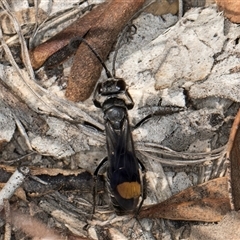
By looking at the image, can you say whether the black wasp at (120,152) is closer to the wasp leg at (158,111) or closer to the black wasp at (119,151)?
the black wasp at (119,151)

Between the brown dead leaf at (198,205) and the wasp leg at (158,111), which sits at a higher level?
the wasp leg at (158,111)

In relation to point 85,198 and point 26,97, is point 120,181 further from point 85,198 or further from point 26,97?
point 26,97

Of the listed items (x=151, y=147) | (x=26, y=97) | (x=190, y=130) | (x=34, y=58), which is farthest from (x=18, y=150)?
(x=190, y=130)

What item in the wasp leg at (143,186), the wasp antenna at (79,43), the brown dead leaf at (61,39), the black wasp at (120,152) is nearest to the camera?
the black wasp at (120,152)

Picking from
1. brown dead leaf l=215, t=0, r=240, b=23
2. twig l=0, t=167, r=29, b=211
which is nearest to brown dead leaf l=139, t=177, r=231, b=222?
twig l=0, t=167, r=29, b=211

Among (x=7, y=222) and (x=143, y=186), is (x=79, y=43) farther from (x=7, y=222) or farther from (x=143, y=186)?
(x=7, y=222)

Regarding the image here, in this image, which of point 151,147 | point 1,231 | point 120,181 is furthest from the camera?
point 151,147

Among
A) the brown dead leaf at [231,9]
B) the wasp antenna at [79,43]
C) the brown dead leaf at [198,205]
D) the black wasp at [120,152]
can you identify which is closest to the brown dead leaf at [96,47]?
the wasp antenna at [79,43]

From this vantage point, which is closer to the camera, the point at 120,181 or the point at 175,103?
the point at 120,181
